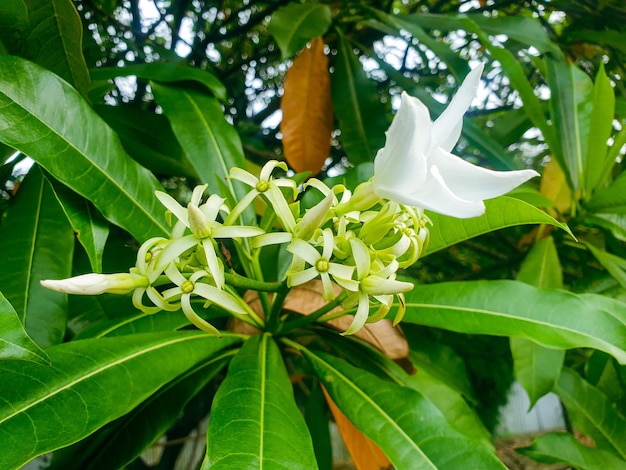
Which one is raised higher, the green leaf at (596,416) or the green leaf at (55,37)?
the green leaf at (55,37)

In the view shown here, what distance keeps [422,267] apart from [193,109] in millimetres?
1111

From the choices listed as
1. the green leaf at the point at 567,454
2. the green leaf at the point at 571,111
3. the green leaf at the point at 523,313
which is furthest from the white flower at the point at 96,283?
the green leaf at the point at 571,111

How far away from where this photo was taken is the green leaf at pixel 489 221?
2.39ft

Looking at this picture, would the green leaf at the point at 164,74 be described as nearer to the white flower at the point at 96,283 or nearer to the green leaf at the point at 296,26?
the green leaf at the point at 296,26

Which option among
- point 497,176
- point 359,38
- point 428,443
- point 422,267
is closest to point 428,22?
point 359,38

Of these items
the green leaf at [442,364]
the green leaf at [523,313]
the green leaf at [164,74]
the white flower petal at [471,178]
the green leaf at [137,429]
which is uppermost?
the green leaf at [164,74]

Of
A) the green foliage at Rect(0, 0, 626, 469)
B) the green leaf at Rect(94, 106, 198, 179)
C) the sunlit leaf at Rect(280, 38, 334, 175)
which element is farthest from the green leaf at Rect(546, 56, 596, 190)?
the green leaf at Rect(94, 106, 198, 179)

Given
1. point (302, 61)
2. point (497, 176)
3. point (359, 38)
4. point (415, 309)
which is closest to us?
point (497, 176)

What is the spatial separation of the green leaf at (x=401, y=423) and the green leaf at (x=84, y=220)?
0.39 meters

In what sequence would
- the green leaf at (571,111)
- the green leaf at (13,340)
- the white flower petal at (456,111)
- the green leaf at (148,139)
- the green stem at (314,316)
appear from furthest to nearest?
1. the green leaf at (571,111)
2. the green leaf at (148,139)
3. the green stem at (314,316)
4. the white flower petal at (456,111)
5. the green leaf at (13,340)

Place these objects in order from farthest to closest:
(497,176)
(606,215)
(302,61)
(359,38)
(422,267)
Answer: (422,267) < (359,38) < (302,61) < (606,215) < (497,176)

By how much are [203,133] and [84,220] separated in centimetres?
32

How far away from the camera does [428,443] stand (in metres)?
0.68

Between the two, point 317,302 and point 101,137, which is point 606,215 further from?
point 101,137
